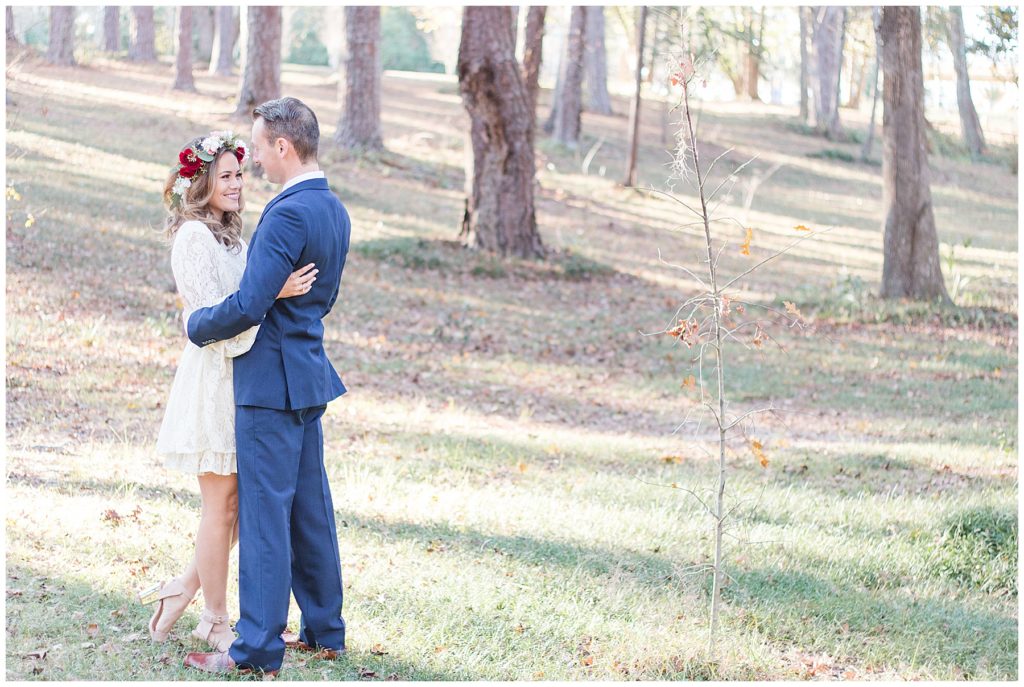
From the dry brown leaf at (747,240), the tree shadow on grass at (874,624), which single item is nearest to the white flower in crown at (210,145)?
the dry brown leaf at (747,240)

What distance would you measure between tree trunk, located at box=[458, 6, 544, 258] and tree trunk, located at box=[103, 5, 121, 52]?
21.3 metres

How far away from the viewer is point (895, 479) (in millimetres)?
8312

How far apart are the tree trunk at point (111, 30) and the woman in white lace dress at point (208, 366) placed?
103 feet

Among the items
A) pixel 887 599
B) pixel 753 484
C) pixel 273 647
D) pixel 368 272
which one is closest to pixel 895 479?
pixel 753 484

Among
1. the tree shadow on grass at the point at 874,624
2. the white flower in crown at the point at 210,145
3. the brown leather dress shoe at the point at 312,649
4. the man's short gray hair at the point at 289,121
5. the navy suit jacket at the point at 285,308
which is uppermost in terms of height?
the man's short gray hair at the point at 289,121

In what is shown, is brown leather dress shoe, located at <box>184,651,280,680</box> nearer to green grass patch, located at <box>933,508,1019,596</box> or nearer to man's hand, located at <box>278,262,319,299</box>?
man's hand, located at <box>278,262,319,299</box>

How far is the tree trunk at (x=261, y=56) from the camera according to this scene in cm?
2000

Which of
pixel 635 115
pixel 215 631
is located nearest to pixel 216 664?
pixel 215 631

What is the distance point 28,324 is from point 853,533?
25.6 feet

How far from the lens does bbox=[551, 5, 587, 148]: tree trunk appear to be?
2608 cm

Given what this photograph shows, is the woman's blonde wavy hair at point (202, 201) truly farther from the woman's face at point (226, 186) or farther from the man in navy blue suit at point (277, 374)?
the man in navy blue suit at point (277, 374)

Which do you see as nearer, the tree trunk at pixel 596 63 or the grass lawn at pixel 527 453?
the grass lawn at pixel 527 453

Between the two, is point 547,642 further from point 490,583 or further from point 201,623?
point 201,623

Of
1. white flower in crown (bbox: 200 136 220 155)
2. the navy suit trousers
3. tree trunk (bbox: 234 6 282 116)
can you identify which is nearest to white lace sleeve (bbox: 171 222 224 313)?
white flower in crown (bbox: 200 136 220 155)
